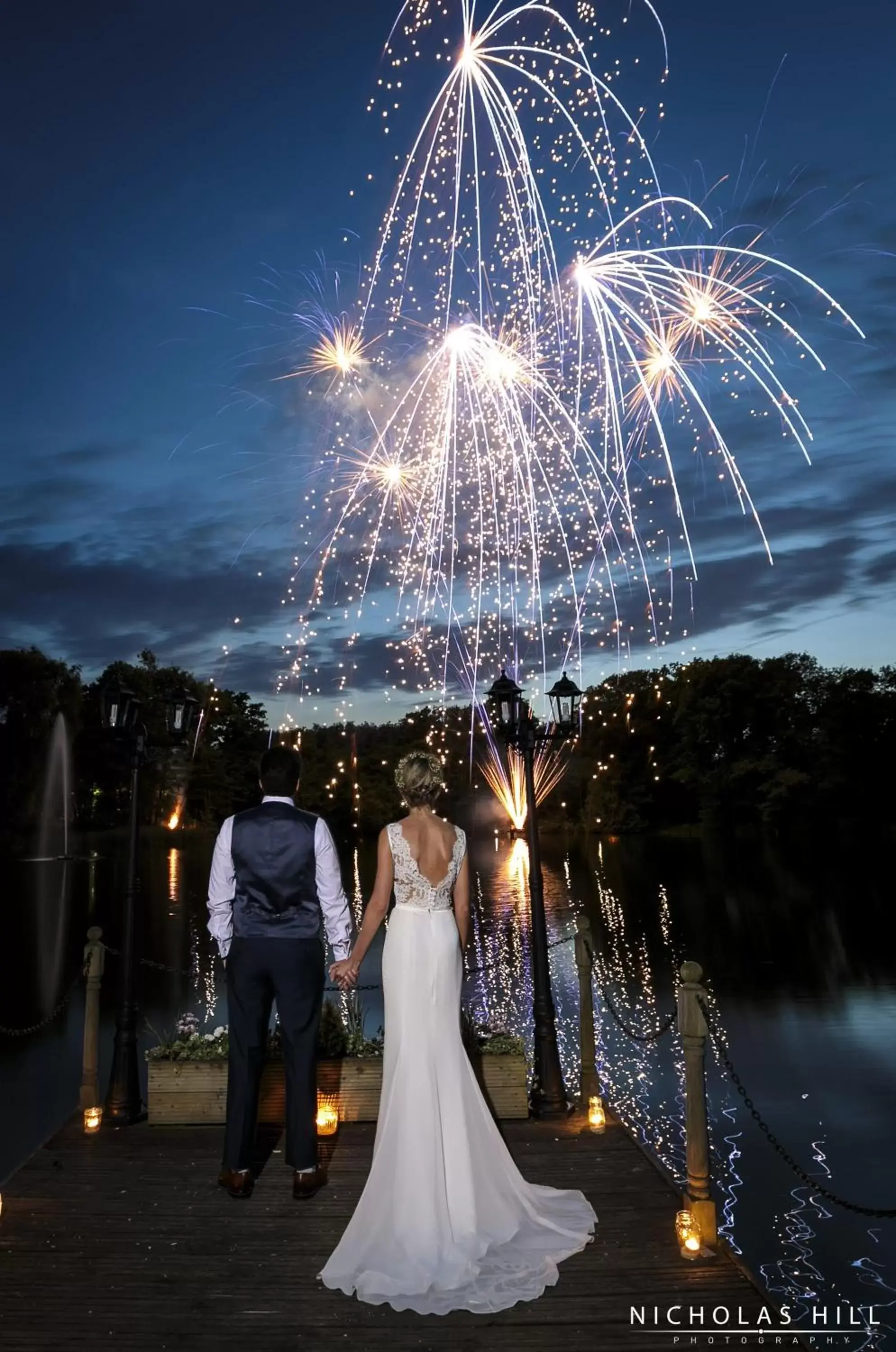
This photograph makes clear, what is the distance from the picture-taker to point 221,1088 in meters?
7.48

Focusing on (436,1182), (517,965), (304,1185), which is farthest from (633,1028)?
(436,1182)

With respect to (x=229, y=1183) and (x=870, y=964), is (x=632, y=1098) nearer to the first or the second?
(x=229, y=1183)


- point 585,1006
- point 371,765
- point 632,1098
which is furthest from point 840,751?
point 585,1006

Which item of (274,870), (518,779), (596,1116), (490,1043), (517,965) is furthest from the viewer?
(518,779)

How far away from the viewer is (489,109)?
12.8 m

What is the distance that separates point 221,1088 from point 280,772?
3152mm

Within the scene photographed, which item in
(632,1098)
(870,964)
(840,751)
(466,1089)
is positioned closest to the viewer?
(466,1089)

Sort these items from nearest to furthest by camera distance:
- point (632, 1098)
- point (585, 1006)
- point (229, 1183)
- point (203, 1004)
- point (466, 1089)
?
1. point (466, 1089)
2. point (229, 1183)
3. point (585, 1006)
4. point (632, 1098)
5. point (203, 1004)

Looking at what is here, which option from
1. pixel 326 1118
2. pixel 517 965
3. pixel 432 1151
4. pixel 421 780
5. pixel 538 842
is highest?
pixel 421 780

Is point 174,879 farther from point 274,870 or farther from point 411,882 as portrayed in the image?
point 411,882

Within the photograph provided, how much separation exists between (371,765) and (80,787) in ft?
79.5

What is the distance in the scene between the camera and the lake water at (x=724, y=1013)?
9.18m

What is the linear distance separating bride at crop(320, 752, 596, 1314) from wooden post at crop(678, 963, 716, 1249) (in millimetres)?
601

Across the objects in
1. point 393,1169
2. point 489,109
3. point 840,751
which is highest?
point 489,109
